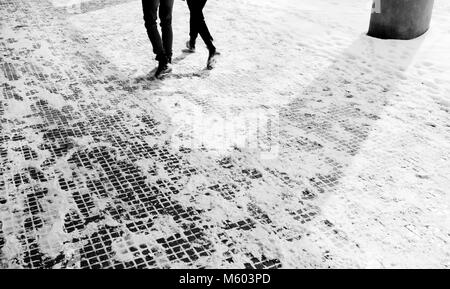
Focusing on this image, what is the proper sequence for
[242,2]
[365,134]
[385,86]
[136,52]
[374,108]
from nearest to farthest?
[365,134] → [374,108] → [385,86] → [136,52] → [242,2]

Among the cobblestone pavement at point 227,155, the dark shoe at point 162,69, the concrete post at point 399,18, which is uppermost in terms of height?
the concrete post at point 399,18

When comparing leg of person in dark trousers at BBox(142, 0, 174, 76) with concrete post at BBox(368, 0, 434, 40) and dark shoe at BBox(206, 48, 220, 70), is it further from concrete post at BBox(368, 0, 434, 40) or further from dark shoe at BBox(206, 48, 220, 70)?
concrete post at BBox(368, 0, 434, 40)

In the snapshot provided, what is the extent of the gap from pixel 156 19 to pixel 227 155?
7.11ft

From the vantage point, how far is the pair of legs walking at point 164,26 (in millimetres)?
4246

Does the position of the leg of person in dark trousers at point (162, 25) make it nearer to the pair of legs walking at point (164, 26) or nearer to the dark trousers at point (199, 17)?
the pair of legs walking at point (164, 26)

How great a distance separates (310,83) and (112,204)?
263cm

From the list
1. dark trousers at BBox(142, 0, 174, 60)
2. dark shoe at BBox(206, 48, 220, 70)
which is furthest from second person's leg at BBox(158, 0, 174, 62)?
dark shoe at BBox(206, 48, 220, 70)

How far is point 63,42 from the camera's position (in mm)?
5359

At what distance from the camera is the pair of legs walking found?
4246 mm

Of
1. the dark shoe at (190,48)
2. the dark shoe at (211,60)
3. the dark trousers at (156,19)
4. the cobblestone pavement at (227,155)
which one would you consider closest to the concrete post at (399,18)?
the cobblestone pavement at (227,155)

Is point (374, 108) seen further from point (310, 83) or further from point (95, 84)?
point (95, 84)

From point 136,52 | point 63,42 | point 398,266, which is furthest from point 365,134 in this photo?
point 63,42

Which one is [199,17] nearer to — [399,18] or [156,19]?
[156,19]

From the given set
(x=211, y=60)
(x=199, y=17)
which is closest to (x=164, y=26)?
(x=199, y=17)
